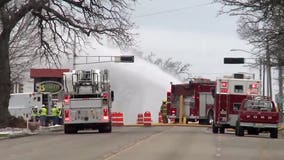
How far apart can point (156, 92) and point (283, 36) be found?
4256 centimetres

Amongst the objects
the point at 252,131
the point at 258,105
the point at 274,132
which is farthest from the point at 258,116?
the point at 252,131

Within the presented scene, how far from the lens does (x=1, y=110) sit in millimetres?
36344

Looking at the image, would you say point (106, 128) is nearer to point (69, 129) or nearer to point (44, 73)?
point (69, 129)

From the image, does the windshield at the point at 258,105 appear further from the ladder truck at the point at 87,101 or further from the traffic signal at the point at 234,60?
the traffic signal at the point at 234,60

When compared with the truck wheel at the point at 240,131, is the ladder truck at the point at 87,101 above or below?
above

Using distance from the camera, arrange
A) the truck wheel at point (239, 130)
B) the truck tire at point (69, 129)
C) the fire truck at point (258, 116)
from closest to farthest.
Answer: the fire truck at point (258, 116), the truck wheel at point (239, 130), the truck tire at point (69, 129)

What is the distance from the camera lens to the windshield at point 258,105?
3238cm

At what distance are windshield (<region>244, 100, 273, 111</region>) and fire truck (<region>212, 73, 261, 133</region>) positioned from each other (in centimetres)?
276

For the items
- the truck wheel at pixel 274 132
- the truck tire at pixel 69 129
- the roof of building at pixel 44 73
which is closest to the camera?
the truck wheel at pixel 274 132

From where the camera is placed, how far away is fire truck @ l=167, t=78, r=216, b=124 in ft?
156

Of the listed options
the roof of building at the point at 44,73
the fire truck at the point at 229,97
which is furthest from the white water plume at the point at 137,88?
the fire truck at the point at 229,97

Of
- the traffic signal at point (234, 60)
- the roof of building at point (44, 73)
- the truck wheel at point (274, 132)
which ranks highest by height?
the traffic signal at point (234, 60)

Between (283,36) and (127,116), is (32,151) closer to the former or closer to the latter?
(283,36)

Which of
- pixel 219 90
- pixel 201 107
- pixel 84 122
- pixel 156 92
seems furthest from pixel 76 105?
pixel 156 92
